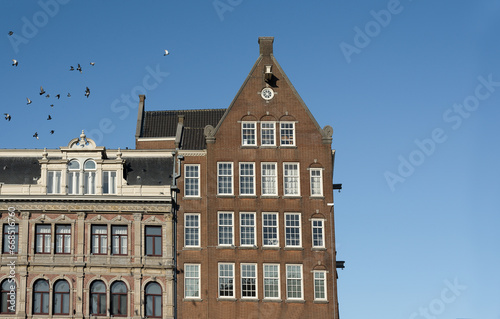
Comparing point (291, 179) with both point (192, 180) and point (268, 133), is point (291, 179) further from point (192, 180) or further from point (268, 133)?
point (192, 180)

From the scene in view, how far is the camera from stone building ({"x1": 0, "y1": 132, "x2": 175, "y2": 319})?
72125 millimetres

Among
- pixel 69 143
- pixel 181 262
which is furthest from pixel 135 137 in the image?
pixel 181 262

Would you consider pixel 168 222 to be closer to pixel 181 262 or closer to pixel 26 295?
pixel 181 262

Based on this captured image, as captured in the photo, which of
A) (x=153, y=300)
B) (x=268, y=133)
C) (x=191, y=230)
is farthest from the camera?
(x=268, y=133)

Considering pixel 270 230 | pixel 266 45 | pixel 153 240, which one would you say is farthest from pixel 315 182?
pixel 153 240

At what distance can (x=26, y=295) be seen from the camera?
71938 millimetres

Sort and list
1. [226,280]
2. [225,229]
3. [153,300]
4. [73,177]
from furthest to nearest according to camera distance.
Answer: [73,177] < [225,229] < [226,280] < [153,300]

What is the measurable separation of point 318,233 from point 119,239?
14.8 meters

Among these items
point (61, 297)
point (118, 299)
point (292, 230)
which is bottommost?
point (118, 299)

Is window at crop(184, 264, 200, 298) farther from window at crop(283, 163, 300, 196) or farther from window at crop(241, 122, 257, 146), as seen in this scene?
window at crop(241, 122, 257, 146)

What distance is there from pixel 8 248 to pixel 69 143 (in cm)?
915

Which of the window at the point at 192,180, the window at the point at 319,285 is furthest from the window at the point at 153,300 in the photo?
the window at the point at 319,285

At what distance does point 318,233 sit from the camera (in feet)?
246

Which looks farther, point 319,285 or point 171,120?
point 171,120
